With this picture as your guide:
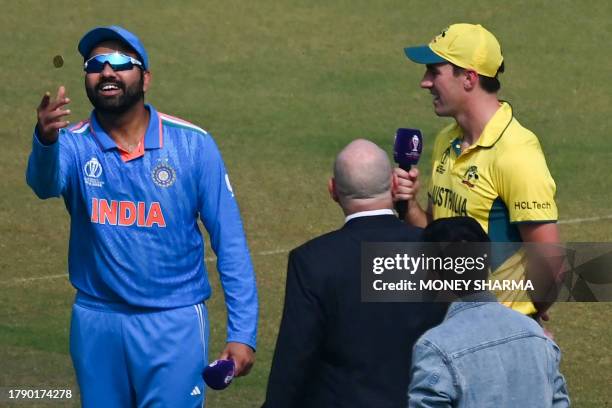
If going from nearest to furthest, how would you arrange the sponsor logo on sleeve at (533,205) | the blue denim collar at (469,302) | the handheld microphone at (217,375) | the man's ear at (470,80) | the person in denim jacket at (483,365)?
the person in denim jacket at (483,365)
the blue denim collar at (469,302)
the handheld microphone at (217,375)
the sponsor logo on sleeve at (533,205)
the man's ear at (470,80)

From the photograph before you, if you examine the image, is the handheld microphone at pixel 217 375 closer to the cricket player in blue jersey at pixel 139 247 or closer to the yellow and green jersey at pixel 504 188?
the cricket player in blue jersey at pixel 139 247

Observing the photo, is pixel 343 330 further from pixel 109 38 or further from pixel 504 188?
pixel 109 38

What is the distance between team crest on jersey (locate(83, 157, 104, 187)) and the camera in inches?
316

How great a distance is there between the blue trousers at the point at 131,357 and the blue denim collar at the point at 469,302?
7.88 feet

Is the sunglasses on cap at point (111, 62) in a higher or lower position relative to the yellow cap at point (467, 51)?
lower

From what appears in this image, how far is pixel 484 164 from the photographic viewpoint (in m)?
7.96

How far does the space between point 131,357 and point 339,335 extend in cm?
165

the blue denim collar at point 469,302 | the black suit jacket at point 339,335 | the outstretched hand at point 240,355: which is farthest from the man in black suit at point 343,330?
the outstretched hand at point 240,355

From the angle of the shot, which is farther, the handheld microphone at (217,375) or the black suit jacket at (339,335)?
the handheld microphone at (217,375)

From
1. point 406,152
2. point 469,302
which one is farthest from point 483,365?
point 406,152

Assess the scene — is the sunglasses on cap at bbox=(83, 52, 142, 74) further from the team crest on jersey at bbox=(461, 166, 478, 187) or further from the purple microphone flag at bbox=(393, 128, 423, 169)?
the team crest on jersey at bbox=(461, 166, 478, 187)

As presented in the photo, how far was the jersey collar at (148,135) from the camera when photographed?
8.05 m

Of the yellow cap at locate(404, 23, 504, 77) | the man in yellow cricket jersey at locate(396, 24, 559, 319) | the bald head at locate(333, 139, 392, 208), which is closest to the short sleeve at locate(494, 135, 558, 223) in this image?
the man in yellow cricket jersey at locate(396, 24, 559, 319)

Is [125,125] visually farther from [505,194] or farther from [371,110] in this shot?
[371,110]
